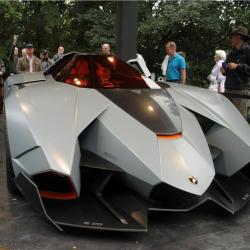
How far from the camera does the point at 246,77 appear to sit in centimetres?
388

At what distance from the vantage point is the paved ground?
2.00 metres

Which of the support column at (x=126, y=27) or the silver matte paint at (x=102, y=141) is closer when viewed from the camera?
the silver matte paint at (x=102, y=141)

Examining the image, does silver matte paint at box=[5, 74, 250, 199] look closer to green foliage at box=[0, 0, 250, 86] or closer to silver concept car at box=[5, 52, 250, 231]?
silver concept car at box=[5, 52, 250, 231]

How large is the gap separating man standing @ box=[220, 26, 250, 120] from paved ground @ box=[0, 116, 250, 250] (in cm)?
172

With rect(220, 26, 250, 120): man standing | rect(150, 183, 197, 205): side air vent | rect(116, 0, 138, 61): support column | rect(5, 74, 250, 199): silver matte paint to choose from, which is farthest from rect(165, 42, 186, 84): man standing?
rect(150, 183, 197, 205): side air vent

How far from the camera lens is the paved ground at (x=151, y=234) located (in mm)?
1995

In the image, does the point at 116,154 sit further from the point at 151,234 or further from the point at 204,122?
the point at 204,122

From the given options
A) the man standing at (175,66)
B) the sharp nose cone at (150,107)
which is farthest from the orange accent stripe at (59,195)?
the man standing at (175,66)

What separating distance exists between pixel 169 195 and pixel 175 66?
12.1ft

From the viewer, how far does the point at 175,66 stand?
218 inches

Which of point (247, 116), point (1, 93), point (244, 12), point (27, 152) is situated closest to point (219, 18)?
point (244, 12)

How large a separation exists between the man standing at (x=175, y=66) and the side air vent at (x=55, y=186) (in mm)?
3659

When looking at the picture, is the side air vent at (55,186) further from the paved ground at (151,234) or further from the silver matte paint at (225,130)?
the silver matte paint at (225,130)

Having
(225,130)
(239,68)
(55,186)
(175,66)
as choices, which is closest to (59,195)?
(55,186)
